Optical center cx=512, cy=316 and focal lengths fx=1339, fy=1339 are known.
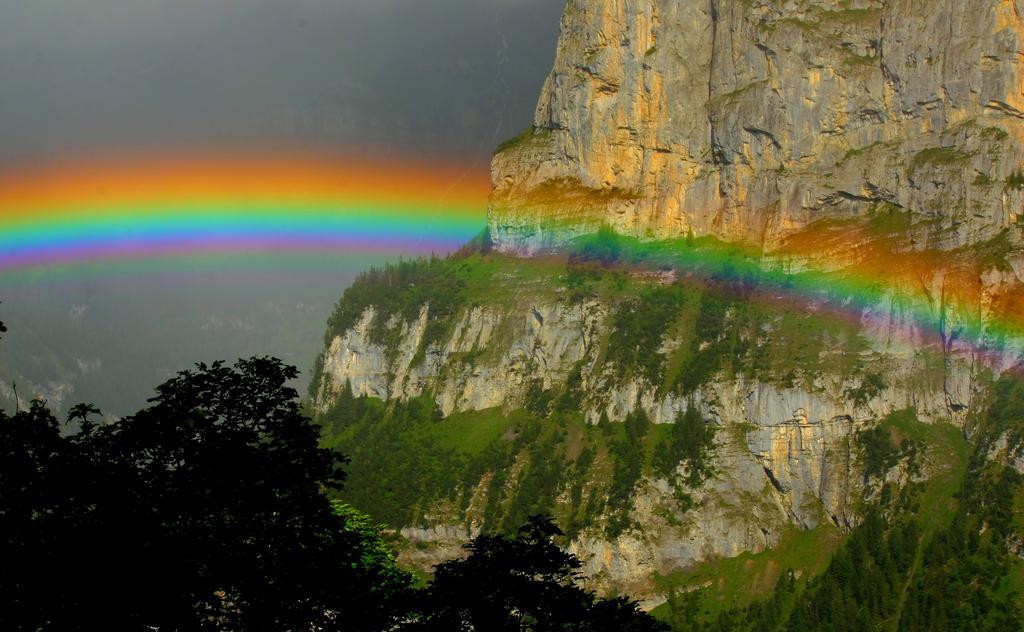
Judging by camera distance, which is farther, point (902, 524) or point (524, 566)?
point (902, 524)

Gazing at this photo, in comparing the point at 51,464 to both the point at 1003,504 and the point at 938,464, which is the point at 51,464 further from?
the point at 938,464

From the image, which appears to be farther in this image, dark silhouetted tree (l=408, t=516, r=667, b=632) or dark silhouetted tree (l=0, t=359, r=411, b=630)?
dark silhouetted tree (l=408, t=516, r=667, b=632)

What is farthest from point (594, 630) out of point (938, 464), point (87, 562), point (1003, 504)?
point (938, 464)

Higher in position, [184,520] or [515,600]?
[184,520]

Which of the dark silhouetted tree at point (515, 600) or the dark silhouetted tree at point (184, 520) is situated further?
the dark silhouetted tree at point (515, 600)

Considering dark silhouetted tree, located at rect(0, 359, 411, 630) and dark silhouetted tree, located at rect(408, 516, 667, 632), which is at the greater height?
dark silhouetted tree, located at rect(0, 359, 411, 630)

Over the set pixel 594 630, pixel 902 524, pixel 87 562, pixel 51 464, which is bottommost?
pixel 902 524

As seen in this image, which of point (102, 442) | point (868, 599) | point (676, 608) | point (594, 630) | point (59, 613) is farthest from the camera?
point (676, 608)

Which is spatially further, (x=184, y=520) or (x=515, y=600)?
(x=515, y=600)

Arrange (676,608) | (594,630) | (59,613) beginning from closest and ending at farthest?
(59,613), (594,630), (676,608)

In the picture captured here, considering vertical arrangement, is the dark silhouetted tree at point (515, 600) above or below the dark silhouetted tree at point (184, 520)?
below

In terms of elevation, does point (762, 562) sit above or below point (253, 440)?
below
